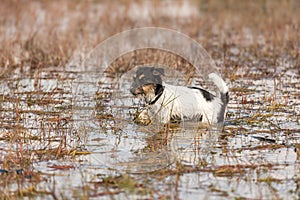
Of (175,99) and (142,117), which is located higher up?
(175,99)

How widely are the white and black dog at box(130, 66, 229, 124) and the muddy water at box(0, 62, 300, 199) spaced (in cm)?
18

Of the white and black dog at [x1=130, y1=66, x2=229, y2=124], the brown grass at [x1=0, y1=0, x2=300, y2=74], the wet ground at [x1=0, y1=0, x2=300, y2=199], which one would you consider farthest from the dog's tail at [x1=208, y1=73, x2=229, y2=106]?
the brown grass at [x1=0, y1=0, x2=300, y2=74]

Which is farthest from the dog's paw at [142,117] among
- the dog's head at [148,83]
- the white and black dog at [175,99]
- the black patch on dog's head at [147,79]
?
the black patch on dog's head at [147,79]

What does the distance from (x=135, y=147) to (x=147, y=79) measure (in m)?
1.05

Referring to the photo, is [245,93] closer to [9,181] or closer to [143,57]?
[143,57]

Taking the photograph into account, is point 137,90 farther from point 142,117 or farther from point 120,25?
point 120,25

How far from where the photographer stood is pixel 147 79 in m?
6.60

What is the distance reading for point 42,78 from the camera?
955cm

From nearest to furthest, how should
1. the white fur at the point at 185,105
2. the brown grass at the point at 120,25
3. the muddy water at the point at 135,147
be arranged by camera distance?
the muddy water at the point at 135,147 → the white fur at the point at 185,105 → the brown grass at the point at 120,25

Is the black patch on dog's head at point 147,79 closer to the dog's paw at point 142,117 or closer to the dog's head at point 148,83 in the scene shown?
the dog's head at point 148,83

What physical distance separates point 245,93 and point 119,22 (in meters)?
7.05

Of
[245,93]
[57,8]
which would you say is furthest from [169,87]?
[57,8]

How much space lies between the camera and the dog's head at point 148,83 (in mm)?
6594

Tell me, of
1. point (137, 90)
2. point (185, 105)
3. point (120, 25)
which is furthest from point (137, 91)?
point (120, 25)
